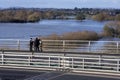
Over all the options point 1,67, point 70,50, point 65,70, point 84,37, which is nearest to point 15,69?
point 1,67

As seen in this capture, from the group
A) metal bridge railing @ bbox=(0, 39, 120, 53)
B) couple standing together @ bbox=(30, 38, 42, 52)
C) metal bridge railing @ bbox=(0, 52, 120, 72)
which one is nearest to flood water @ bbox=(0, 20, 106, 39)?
metal bridge railing @ bbox=(0, 39, 120, 53)

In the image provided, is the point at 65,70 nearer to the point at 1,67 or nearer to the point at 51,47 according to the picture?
the point at 1,67

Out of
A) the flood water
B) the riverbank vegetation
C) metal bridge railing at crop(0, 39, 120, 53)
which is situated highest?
the flood water

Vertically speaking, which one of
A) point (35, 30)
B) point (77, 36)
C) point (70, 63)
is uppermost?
point (35, 30)

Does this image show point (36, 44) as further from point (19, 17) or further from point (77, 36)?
point (19, 17)

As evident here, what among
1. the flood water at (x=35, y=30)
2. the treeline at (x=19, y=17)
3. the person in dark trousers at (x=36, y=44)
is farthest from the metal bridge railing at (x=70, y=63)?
the treeline at (x=19, y=17)

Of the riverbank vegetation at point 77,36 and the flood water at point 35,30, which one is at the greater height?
the flood water at point 35,30

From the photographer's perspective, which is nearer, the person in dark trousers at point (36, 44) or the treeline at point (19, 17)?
the person in dark trousers at point (36, 44)

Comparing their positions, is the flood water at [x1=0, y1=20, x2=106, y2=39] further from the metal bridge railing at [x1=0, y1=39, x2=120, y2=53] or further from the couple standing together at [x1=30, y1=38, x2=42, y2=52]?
the couple standing together at [x1=30, y1=38, x2=42, y2=52]

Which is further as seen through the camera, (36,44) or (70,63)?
(36,44)

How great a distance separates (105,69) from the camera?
85.8 feet

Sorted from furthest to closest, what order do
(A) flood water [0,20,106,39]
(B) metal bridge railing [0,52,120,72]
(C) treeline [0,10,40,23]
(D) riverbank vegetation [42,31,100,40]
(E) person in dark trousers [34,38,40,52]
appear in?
(C) treeline [0,10,40,23], (A) flood water [0,20,106,39], (D) riverbank vegetation [42,31,100,40], (E) person in dark trousers [34,38,40,52], (B) metal bridge railing [0,52,120,72]

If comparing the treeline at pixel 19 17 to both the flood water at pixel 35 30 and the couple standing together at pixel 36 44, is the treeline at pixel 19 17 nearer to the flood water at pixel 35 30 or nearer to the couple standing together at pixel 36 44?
the flood water at pixel 35 30

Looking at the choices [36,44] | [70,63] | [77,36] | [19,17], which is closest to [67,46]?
[36,44]
